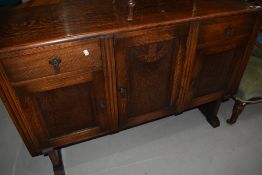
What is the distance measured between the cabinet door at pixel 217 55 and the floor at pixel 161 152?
352 mm

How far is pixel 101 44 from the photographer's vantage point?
3.04 feet

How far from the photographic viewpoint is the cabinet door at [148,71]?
0.99 meters

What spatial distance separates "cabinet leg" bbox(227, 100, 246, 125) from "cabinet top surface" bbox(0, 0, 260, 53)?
0.71m

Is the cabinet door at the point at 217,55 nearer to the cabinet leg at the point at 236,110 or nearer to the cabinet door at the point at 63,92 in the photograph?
the cabinet leg at the point at 236,110

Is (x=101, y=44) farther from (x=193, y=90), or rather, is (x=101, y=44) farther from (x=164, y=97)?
(x=193, y=90)

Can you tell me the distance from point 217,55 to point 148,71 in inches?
16.7

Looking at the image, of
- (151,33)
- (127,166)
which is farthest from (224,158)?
(151,33)

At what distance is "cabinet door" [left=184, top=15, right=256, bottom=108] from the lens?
112 centimetres

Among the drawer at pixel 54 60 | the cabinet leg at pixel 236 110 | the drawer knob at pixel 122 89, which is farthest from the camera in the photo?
the cabinet leg at pixel 236 110

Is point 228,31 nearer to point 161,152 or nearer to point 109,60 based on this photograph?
point 109,60

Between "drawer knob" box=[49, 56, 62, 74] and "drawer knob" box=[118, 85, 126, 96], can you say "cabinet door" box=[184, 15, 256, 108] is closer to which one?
"drawer knob" box=[118, 85, 126, 96]

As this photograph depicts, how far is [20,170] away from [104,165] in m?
0.53

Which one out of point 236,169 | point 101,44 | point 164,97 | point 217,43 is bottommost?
point 236,169

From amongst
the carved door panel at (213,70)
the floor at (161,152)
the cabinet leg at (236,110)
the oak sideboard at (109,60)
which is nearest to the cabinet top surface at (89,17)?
the oak sideboard at (109,60)
